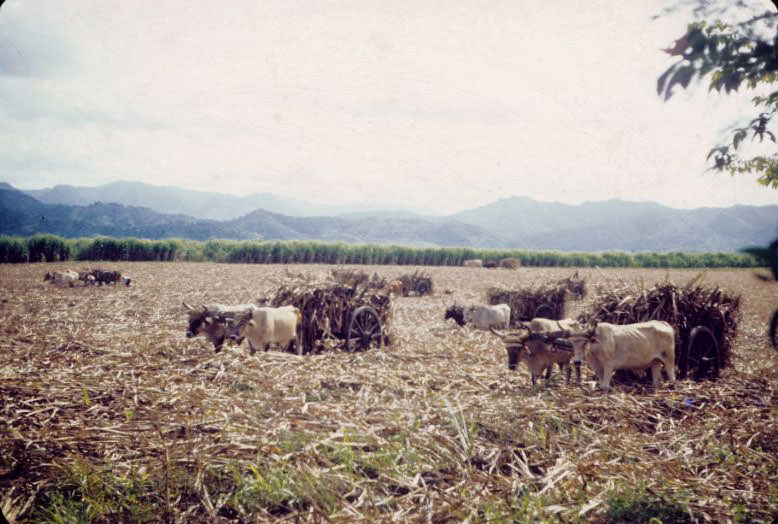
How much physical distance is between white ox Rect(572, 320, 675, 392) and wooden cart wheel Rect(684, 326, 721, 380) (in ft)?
4.43

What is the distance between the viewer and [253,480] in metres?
3.67

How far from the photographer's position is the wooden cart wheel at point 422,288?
2331cm

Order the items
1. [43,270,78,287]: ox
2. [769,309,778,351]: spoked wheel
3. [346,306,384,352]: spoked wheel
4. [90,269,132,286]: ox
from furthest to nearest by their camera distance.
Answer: [90,269,132,286]: ox
[43,270,78,287]: ox
[346,306,384,352]: spoked wheel
[769,309,778,351]: spoked wheel

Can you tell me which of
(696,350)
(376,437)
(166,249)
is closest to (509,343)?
(376,437)

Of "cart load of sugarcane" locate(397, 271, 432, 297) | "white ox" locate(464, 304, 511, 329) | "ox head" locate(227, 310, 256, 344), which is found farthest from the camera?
"cart load of sugarcane" locate(397, 271, 432, 297)

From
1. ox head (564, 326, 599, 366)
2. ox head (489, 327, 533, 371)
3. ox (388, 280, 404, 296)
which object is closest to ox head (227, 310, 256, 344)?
ox head (489, 327, 533, 371)

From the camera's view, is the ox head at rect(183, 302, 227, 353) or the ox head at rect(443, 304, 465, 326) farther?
the ox head at rect(443, 304, 465, 326)

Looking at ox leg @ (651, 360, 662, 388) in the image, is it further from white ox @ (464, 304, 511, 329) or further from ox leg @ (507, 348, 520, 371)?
white ox @ (464, 304, 511, 329)

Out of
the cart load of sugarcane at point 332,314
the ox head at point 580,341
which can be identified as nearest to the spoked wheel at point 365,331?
the cart load of sugarcane at point 332,314

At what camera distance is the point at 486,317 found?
13875mm

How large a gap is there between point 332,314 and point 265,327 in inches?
76.5

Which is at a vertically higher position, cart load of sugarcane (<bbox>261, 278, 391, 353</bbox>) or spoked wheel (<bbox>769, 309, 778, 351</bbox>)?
spoked wheel (<bbox>769, 309, 778, 351</bbox>)

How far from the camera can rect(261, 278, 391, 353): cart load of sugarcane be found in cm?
947

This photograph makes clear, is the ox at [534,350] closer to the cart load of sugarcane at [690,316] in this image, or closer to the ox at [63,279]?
the cart load of sugarcane at [690,316]
